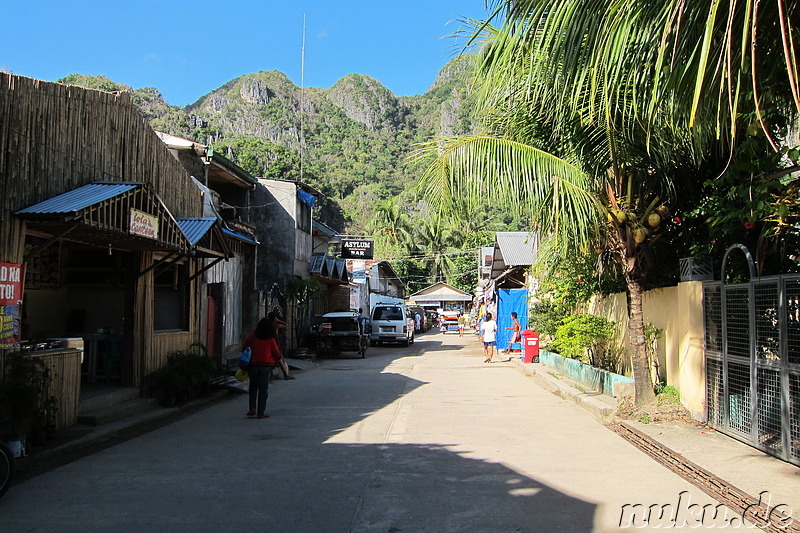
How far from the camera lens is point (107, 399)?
415 inches

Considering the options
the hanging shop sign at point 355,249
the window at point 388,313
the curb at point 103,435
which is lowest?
the curb at point 103,435

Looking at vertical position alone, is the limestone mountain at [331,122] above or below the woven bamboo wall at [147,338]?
above

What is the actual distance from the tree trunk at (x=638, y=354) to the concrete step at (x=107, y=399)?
8.35m

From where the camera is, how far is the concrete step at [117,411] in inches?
376

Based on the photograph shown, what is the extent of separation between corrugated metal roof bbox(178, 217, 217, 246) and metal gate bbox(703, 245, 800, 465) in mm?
8308

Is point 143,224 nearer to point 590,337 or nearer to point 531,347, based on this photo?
point 590,337

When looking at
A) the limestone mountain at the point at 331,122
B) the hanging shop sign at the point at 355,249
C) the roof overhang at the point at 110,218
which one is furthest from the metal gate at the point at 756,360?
the limestone mountain at the point at 331,122

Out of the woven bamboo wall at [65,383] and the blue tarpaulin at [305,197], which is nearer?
the woven bamboo wall at [65,383]

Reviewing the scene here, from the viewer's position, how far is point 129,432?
971cm

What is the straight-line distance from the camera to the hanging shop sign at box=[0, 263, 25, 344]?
7898 millimetres

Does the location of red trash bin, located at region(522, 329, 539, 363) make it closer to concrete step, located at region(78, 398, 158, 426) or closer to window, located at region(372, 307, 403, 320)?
window, located at region(372, 307, 403, 320)

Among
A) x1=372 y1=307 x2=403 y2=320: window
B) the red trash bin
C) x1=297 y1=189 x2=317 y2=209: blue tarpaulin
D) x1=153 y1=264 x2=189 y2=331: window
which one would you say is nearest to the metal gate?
x1=153 y1=264 x2=189 y2=331: window

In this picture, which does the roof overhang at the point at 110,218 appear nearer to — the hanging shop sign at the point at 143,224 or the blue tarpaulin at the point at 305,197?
the hanging shop sign at the point at 143,224

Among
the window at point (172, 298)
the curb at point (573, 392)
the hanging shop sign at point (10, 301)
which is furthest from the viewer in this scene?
the window at point (172, 298)
